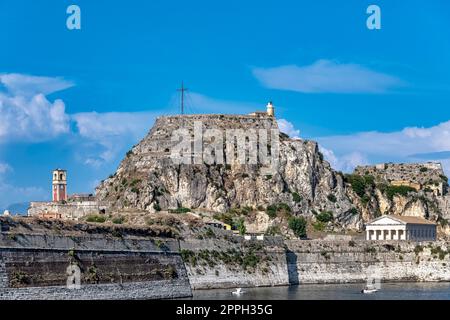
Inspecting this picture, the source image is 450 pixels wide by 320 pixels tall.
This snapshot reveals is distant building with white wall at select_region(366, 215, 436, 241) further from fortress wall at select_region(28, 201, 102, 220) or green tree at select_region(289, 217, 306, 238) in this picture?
fortress wall at select_region(28, 201, 102, 220)

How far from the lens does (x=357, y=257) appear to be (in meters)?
112

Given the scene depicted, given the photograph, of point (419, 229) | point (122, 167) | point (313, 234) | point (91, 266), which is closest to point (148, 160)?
point (122, 167)

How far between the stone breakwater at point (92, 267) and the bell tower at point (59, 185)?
70.6m

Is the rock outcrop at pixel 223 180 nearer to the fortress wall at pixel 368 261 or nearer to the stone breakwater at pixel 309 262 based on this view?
the fortress wall at pixel 368 261

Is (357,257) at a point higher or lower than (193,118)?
lower

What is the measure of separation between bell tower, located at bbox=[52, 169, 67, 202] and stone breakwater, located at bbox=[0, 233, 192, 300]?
7056 centimetres

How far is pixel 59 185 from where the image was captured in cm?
15400

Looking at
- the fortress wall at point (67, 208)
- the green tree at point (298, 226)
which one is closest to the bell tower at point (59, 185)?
the fortress wall at point (67, 208)

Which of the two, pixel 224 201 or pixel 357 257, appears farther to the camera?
pixel 224 201

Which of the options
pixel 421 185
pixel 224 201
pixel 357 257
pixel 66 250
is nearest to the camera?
pixel 66 250

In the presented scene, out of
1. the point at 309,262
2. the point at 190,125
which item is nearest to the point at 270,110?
the point at 190,125

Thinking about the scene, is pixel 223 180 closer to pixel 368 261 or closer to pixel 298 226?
pixel 298 226
